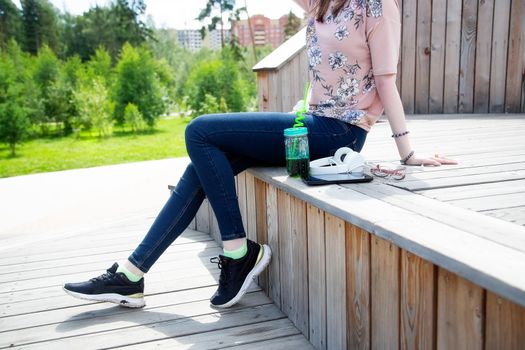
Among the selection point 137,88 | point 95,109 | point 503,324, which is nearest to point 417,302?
point 503,324

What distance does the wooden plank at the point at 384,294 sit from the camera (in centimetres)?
131

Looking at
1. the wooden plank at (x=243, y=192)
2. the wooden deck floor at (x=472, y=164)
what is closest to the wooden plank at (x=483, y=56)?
the wooden deck floor at (x=472, y=164)

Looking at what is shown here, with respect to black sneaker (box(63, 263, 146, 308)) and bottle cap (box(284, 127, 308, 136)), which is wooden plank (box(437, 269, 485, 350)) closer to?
bottle cap (box(284, 127, 308, 136))

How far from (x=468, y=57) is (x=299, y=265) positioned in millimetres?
3419

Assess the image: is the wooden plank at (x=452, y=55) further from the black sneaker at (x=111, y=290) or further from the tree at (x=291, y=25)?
the tree at (x=291, y=25)

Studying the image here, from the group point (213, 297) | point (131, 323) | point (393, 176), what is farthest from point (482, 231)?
point (131, 323)

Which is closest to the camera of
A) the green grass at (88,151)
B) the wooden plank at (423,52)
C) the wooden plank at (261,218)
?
the wooden plank at (261,218)

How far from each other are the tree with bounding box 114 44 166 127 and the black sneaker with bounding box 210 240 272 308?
13.7 m

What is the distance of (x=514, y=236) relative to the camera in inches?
45.6

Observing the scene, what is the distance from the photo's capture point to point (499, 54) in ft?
14.7

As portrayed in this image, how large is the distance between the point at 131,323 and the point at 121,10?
2855cm

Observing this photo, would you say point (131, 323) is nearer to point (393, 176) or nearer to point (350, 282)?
point (350, 282)

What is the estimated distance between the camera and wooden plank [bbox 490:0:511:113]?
14.5ft

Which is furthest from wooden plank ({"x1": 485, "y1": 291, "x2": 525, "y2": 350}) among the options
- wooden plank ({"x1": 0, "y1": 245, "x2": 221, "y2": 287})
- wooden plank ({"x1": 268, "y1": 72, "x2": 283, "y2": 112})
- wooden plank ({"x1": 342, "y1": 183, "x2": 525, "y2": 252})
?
wooden plank ({"x1": 268, "y1": 72, "x2": 283, "y2": 112})
